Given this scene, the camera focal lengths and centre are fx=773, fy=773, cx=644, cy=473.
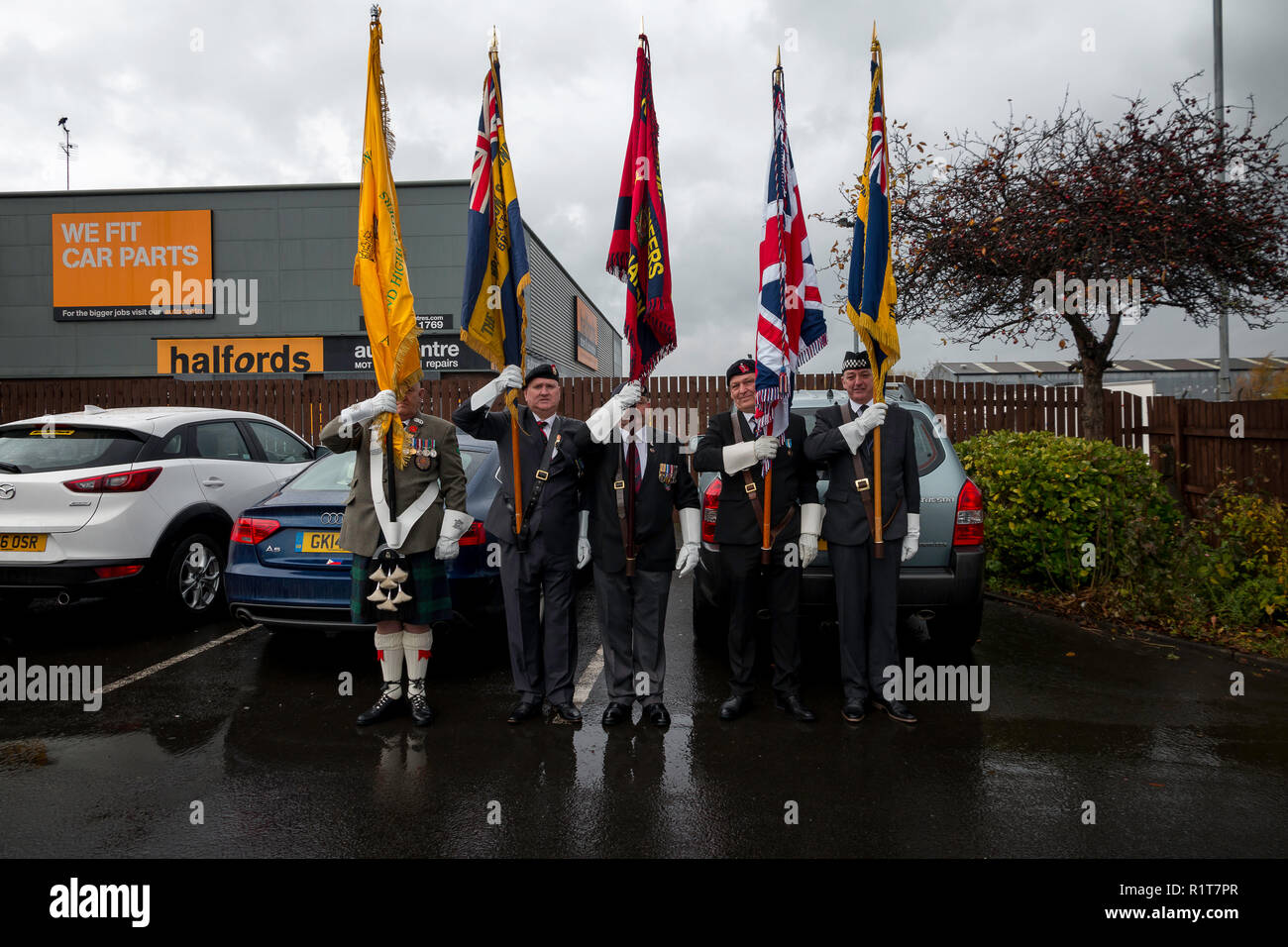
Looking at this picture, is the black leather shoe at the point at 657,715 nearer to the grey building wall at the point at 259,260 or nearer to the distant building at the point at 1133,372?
the grey building wall at the point at 259,260

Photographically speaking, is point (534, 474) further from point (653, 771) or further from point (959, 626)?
point (959, 626)

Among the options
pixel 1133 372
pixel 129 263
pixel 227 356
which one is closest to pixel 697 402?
pixel 227 356

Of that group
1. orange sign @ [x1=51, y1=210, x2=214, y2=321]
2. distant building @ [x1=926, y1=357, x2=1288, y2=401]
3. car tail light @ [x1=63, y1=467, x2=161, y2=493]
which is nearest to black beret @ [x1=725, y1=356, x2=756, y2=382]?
car tail light @ [x1=63, y1=467, x2=161, y2=493]

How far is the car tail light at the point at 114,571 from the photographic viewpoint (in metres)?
5.42

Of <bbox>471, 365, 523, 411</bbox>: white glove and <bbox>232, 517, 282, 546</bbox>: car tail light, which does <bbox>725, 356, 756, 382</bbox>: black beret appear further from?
<bbox>232, 517, 282, 546</bbox>: car tail light

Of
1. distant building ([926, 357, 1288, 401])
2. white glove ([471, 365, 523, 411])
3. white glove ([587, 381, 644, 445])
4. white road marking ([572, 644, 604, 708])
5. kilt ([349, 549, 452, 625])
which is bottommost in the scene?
white road marking ([572, 644, 604, 708])

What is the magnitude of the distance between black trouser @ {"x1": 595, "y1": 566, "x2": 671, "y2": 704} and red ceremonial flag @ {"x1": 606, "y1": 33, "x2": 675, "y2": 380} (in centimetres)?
114

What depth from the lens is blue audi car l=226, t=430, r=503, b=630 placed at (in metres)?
4.68

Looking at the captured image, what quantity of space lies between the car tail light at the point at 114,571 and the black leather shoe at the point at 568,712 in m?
3.54

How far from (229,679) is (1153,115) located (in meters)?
10.2

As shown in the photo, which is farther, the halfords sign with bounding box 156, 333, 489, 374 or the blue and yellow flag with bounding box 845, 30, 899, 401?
the halfords sign with bounding box 156, 333, 489, 374
